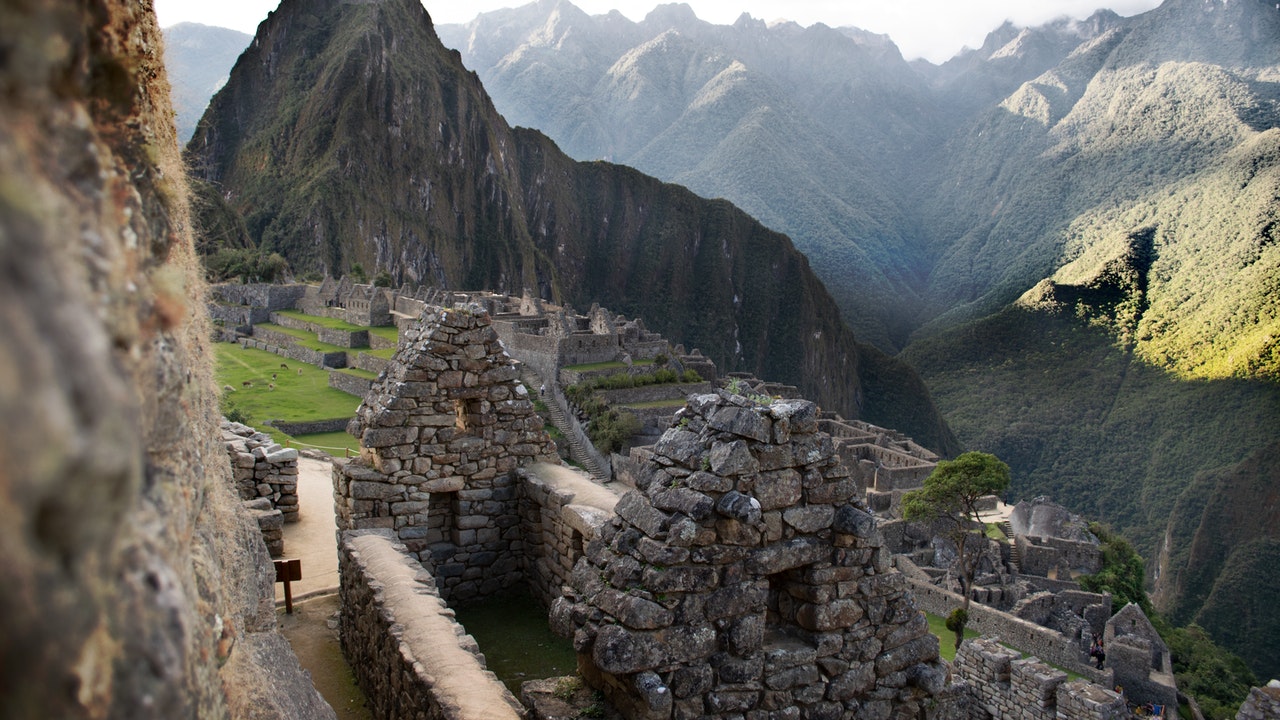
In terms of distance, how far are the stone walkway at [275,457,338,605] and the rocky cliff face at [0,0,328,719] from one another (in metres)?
6.11

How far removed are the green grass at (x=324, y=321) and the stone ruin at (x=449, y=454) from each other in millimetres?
41833

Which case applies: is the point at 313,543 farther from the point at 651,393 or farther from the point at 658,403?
the point at 651,393

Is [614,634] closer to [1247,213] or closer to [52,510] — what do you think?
[52,510]

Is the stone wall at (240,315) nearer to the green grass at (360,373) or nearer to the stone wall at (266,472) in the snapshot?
the green grass at (360,373)

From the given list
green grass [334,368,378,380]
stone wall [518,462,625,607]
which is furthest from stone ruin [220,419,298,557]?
green grass [334,368,378,380]

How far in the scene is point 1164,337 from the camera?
10325 cm

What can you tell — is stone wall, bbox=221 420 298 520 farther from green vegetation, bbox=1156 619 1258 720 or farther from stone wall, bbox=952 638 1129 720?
green vegetation, bbox=1156 619 1258 720

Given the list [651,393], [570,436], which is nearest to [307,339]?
[570,436]

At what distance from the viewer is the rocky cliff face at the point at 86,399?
1.13 metres

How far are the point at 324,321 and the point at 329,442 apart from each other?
29.0 meters

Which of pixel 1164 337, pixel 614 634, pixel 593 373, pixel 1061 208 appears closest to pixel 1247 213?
pixel 1164 337

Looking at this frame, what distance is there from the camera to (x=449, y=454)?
6816 mm

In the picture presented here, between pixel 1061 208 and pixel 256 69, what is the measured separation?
157497 mm

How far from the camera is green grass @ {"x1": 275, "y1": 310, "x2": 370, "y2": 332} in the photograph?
48219 millimetres
